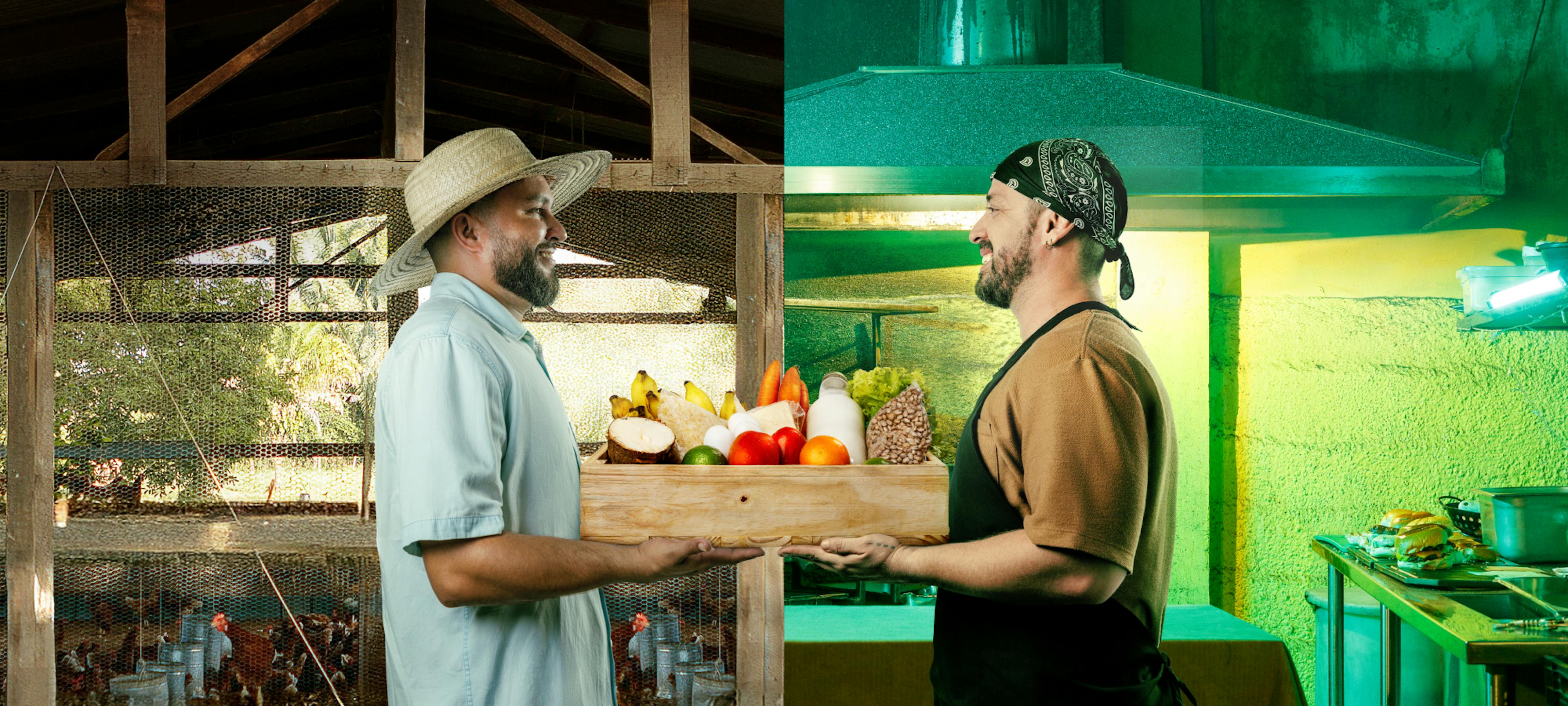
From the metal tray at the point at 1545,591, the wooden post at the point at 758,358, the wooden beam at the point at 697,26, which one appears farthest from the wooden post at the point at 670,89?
the metal tray at the point at 1545,591

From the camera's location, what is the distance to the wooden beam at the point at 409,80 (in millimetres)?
3686

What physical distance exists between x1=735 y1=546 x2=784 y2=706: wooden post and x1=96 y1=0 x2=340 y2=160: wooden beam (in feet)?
8.88

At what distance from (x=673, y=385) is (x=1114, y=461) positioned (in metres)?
2.07

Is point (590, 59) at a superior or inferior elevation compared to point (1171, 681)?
superior

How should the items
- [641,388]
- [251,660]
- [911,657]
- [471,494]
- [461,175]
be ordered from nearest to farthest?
[471,494] → [461,175] → [641,388] → [911,657] → [251,660]

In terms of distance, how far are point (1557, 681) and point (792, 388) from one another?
1.83 m

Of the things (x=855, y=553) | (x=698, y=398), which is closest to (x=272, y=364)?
(x=698, y=398)

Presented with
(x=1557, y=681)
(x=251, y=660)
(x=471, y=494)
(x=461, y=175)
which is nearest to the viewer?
(x=471, y=494)

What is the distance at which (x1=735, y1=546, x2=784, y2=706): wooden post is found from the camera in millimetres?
3695

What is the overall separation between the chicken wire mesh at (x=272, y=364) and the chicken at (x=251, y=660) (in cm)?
3

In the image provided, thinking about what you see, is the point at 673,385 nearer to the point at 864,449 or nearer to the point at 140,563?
the point at 864,449

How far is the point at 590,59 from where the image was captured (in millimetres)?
3879

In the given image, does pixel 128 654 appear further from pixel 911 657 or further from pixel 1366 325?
pixel 1366 325

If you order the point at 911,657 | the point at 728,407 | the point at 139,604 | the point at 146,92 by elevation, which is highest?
the point at 146,92
